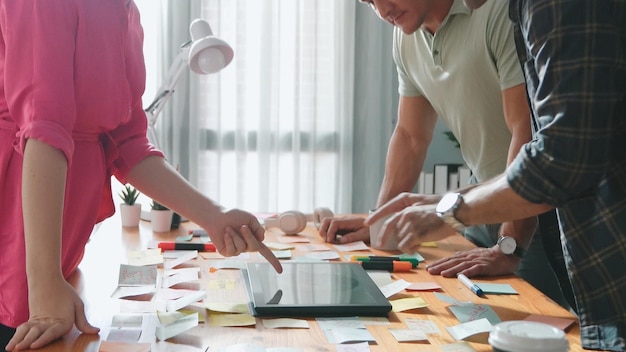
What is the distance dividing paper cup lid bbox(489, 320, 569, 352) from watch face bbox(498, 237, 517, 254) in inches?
32.0

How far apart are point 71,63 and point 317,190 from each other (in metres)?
2.64

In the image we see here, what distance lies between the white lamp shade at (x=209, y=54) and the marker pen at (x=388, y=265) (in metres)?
0.84

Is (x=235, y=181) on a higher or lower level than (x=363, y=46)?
lower

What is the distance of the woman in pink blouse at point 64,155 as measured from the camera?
3.42ft

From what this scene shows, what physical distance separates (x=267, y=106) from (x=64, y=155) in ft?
8.36

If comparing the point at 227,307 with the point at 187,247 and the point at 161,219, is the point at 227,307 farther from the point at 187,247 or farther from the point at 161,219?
the point at 161,219

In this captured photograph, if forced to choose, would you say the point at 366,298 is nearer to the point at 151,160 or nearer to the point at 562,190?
the point at 562,190

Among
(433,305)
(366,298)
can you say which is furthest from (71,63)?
(433,305)

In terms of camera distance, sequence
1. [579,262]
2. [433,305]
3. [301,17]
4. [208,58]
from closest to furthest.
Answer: [579,262], [433,305], [208,58], [301,17]

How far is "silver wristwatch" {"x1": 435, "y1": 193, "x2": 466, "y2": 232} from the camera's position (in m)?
1.24

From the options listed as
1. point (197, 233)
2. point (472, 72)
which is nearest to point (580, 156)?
point (472, 72)

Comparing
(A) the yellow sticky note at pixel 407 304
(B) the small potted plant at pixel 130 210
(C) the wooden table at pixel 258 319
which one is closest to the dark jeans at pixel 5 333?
(C) the wooden table at pixel 258 319

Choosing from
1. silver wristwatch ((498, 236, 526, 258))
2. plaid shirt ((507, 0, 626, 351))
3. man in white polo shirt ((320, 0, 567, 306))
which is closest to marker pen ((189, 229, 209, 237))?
man in white polo shirt ((320, 0, 567, 306))

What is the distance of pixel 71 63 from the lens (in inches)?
44.4
